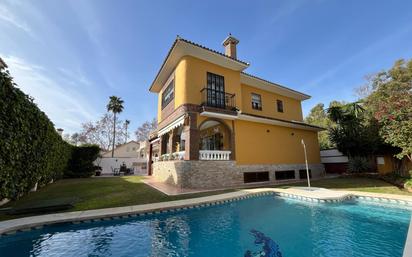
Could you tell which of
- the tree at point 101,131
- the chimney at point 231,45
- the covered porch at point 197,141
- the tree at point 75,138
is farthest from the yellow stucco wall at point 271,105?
the tree at point 75,138

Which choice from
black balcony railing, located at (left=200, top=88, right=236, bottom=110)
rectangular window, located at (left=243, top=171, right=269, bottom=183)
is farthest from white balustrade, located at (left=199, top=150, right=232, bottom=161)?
black balcony railing, located at (left=200, top=88, right=236, bottom=110)

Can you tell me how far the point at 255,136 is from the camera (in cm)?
2075

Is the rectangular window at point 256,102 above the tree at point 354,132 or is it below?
above

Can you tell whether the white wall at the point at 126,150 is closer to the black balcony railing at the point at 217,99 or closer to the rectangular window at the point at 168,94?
the rectangular window at the point at 168,94

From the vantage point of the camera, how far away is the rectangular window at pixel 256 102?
23.9 meters

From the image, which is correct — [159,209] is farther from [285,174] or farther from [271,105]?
[271,105]

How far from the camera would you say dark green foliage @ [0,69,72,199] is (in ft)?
28.5

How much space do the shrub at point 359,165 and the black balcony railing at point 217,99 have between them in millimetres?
16682

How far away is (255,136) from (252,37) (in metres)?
10.2

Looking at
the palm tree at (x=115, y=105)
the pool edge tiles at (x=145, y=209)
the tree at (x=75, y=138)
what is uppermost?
the palm tree at (x=115, y=105)

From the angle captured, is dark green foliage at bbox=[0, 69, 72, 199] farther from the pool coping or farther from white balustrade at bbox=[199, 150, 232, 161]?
white balustrade at bbox=[199, 150, 232, 161]

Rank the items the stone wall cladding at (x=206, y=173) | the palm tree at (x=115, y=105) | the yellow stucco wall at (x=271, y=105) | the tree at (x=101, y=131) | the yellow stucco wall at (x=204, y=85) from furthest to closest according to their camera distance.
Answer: the tree at (x=101, y=131) < the palm tree at (x=115, y=105) < the yellow stucco wall at (x=271, y=105) < the yellow stucco wall at (x=204, y=85) < the stone wall cladding at (x=206, y=173)

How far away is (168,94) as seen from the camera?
22922 mm

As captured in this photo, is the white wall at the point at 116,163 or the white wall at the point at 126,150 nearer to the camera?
the white wall at the point at 116,163
